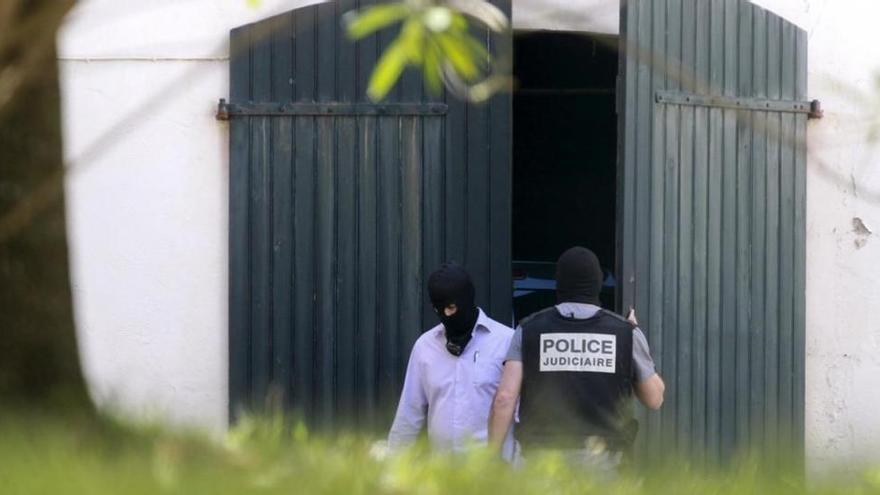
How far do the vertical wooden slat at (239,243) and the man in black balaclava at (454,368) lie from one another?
1.19m

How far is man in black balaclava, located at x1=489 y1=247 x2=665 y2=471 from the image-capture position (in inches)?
228

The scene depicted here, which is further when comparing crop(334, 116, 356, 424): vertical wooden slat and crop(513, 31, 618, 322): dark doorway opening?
crop(513, 31, 618, 322): dark doorway opening

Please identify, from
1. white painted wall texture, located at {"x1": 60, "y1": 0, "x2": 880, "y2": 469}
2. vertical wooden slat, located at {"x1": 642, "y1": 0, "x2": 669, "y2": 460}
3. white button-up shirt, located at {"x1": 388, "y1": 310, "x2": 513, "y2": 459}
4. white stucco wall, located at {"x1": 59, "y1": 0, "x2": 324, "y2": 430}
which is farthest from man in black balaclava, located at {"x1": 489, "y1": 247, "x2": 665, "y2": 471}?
white stucco wall, located at {"x1": 59, "y1": 0, "x2": 324, "y2": 430}

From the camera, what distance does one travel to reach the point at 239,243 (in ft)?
23.8

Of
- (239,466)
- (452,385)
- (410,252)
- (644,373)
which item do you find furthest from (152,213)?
(239,466)

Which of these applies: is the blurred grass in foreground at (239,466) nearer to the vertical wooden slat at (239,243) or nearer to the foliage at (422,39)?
the foliage at (422,39)

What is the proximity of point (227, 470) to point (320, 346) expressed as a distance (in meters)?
3.53

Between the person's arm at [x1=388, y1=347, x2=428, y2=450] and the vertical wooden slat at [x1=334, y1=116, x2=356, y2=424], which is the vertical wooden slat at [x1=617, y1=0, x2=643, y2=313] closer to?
the person's arm at [x1=388, y1=347, x2=428, y2=450]

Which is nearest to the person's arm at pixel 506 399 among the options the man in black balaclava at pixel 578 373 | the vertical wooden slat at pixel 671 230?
→ the man in black balaclava at pixel 578 373

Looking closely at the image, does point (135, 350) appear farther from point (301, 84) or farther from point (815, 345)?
point (815, 345)

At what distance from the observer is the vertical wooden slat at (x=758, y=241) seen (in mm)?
7387

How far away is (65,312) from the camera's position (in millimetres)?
4148

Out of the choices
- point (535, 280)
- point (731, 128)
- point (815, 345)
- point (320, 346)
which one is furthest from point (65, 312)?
point (535, 280)

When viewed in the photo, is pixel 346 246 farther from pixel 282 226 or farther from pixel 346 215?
pixel 282 226
